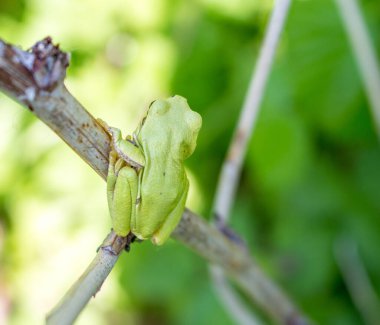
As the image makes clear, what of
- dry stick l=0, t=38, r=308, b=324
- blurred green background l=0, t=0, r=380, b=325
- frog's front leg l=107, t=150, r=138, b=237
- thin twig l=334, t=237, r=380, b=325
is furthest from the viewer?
blurred green background l=0, t=0, r=380, b=325

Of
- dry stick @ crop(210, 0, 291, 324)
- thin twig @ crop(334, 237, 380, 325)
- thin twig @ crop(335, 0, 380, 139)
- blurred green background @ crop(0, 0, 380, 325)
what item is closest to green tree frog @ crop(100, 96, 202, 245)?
dry stick @ crop(210, 0, 291, 324)

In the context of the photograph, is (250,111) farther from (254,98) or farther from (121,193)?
(121,193)

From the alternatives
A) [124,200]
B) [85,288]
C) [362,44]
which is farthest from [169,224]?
[362,44]

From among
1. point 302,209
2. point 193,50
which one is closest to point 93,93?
point 193,50

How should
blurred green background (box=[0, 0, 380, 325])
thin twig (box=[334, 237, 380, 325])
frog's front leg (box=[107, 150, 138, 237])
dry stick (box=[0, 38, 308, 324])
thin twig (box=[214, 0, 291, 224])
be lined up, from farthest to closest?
blurred green background (box=[0, 0, 380, 325]) < thin twig (box=[334, 237, 380, 325]) < thin twig (box=[214, 0, 291, 224]) < frog's front leg (box=[107, 150, 138, 237]) < dry stick (box=[0, 38, 308, 324])

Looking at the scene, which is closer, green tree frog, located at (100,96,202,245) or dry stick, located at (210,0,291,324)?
green tree frog, located at (100,96,202,245)

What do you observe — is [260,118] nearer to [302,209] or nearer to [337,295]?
[302,209]

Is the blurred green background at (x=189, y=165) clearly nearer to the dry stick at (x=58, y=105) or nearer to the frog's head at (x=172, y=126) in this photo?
the frog's head at (x=172, y=126)

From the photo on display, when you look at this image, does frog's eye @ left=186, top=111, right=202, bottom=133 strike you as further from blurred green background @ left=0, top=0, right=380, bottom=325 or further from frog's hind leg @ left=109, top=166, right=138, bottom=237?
blurred green background @ left=0, top=0, right=380, bottom=325
